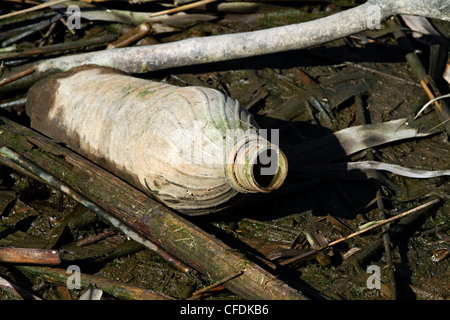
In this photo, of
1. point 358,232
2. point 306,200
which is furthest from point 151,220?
point 358,232

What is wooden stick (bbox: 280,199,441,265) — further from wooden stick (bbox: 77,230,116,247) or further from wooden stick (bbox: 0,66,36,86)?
wooden stick (bbox: 0,66,36,86)

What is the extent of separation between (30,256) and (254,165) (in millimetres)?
1896

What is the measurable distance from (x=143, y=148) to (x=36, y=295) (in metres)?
1.40

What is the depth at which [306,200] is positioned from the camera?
515 centimetres

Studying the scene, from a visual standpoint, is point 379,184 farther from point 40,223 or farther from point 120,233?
point 40,223

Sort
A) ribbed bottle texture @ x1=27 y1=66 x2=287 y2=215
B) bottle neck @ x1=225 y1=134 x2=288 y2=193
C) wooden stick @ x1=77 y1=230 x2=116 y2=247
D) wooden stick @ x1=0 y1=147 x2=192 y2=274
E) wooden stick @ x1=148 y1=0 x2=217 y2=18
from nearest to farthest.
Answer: bottle neck @ x1=225 y1=134 x2=288 y2=193 → ribbed bottle texture @ x1=27 y1=66 x2=287 y2=215 → wooden stick @ x1=0 y1=147 x2=192 y2=274 → wooden stick @ x1=77 y1=230 x2=116 y2=247 → wooden stick @ x1=148 y1=0 x2=217 y2=18

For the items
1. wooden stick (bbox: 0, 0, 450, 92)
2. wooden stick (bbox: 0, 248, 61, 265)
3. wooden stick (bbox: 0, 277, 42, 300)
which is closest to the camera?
wooden stick (bbox: 0, 277, 42, 300)

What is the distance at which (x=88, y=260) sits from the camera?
459 cm

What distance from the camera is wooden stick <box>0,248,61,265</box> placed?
172 inches

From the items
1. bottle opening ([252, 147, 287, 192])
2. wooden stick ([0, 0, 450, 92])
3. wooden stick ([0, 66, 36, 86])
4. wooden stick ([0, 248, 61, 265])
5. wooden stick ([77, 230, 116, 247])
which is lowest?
wooden stick ([77, 230, 116, 247])

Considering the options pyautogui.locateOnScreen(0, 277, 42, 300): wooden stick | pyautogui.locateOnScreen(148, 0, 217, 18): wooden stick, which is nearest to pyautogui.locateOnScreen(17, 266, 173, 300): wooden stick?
pyautogui.locateOnScreen(0, 277, 42, 300): wooden stick

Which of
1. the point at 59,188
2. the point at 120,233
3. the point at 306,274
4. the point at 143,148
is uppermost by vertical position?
the point at 143,148

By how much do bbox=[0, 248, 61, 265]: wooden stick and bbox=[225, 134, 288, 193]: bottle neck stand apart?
150 centimetres

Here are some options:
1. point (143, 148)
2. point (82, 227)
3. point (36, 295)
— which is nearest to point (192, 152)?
point (143, 148)
